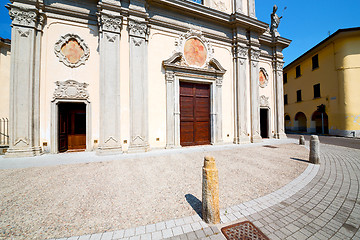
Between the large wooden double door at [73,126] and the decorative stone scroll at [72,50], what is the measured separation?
2432 mm

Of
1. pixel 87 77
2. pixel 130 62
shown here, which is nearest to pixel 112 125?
pixel 87 77

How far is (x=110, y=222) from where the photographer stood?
2.30 metres

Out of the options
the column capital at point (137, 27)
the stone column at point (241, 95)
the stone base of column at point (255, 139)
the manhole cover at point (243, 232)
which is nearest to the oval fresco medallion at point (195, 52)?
the column capital at point (137, 27)

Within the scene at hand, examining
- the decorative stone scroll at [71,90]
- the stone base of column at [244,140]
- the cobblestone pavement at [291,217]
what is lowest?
the cobblestone pavement at [291,217]

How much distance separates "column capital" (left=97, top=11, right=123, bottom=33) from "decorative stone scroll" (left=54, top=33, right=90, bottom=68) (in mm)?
1499

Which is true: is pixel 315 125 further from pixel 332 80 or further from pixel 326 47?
pixel 326 47

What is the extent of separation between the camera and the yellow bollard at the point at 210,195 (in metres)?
2.24

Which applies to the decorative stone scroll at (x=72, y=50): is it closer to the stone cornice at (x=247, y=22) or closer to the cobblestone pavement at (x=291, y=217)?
the cobblestone pavement at (x=291, y=217)

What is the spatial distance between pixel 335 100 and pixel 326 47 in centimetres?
692

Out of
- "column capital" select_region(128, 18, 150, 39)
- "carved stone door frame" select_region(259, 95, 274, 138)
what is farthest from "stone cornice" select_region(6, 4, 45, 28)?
"carved stone door frame" select_region(259, 95, 274, 138)

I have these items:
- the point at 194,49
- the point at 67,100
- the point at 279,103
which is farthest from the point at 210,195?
the point at 279,103

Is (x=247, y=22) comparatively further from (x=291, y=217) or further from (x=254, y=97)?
(x=291, y=217)

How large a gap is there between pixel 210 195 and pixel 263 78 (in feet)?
45.8

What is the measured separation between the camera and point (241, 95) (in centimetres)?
1041
